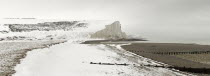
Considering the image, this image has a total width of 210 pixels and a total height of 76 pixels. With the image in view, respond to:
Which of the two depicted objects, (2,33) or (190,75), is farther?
(2,33)

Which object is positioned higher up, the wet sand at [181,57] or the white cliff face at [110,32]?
the white cliff face at [110,32]

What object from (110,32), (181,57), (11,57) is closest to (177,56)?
(181,57)

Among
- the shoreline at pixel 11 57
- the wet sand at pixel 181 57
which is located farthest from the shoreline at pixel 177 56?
the shoreline at pixel 11 57

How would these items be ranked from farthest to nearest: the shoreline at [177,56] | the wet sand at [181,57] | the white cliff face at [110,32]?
1. the white cliff face at [110,32]
2. the wet sand at [181,57]
3. the shoreline at [177,56]

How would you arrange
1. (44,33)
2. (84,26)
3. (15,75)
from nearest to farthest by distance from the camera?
(15,75) → (44,33) → (84,26)

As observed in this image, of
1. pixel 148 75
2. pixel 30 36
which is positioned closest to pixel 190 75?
pixel 148 75

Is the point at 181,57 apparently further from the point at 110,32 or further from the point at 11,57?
the point at 110,32

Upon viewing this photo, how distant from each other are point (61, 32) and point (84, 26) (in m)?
18.1

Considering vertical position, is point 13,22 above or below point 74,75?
above

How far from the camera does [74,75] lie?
2133 cm

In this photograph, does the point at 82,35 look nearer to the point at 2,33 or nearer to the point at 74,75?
the point at 2,33

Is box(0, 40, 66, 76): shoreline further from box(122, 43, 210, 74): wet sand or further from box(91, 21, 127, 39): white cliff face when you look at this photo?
box(91, 21, 127, 39): white cliff face

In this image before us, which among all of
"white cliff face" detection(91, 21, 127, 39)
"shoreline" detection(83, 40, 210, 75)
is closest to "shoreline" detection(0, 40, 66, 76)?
"shoreline" detection(83, 40, 210, 75)

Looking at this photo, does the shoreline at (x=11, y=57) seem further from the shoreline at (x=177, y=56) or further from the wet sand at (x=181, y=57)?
the wet sand at (x=181, y=57)
